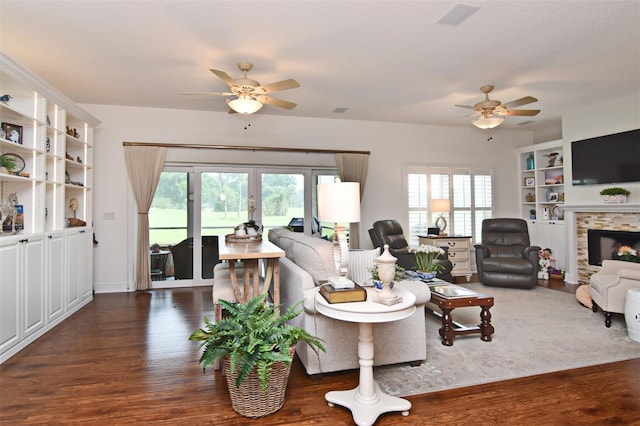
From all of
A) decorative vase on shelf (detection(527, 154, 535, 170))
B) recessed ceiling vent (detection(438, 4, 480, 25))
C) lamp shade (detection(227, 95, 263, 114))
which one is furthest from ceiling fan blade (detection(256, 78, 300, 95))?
decorative vase on shelf (detection(527, 154, 535, 170))

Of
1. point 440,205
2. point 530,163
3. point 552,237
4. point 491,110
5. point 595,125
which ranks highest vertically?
point 595,125

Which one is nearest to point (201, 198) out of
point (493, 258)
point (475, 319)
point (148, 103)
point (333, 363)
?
point (148, 103)

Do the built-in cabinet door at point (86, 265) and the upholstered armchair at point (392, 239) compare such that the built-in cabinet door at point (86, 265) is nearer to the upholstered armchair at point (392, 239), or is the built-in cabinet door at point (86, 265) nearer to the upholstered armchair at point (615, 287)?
the upholstered armchair at point (392, 239)

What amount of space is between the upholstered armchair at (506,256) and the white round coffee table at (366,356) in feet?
11.8

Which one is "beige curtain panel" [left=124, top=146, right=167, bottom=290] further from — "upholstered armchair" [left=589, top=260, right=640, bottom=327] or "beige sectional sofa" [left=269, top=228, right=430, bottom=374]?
"upholstered armchair" [left=589, top=260, right=640, bottom=327]

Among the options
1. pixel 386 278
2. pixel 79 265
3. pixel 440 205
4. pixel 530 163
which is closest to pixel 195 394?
pixel 386 278

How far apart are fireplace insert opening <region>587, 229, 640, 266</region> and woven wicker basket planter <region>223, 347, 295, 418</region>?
17.8 feet

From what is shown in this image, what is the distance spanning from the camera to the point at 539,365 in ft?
8.71

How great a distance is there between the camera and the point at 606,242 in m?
5.30

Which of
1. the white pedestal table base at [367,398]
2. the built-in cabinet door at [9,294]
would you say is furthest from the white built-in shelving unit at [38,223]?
the white pedestal table base at [367,398]

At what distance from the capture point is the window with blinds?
649 centimetres

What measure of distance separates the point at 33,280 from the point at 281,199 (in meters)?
3.41

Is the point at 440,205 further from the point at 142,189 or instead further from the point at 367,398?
the point at 142,189

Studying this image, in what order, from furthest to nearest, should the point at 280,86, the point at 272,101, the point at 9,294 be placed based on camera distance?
1. the point at 272,101
2. the point at 280,86
3. the point at 9,294
